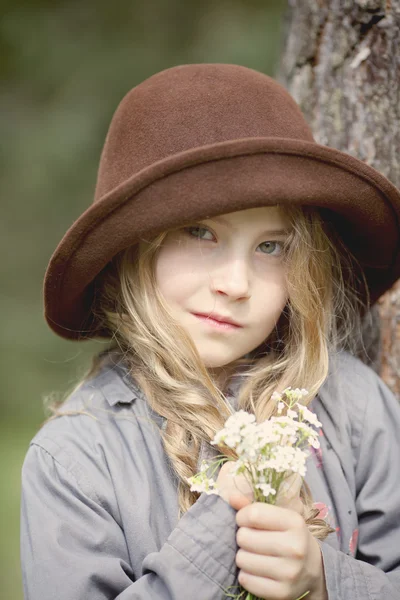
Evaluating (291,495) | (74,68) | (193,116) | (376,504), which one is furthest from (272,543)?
(74,68)

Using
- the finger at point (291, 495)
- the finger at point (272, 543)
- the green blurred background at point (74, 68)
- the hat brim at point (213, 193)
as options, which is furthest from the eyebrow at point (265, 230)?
the green blurred background at point (74, 68)

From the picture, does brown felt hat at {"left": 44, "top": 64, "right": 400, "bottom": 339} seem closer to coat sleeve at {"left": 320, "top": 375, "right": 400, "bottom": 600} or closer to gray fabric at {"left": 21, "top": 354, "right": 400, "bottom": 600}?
gray fabric at {"left": 21, "top": 354, "right": 400, "bottom": 600}

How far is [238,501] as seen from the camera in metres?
1.50

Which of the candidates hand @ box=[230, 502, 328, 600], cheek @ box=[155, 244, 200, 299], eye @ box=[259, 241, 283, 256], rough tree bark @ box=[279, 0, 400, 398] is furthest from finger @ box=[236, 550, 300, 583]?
rough tree bark @ box=[279, 0, 400, 398]

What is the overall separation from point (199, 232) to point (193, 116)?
1.04 feet

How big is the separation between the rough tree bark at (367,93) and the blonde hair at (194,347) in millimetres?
325

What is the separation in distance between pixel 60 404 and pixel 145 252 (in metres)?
0.63

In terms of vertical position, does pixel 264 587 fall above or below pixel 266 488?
below

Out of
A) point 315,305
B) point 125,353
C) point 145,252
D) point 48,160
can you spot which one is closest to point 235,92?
point 145,252

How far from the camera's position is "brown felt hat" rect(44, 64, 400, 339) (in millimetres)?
1545

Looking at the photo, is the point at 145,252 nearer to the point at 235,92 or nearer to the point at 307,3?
the point at 235,92

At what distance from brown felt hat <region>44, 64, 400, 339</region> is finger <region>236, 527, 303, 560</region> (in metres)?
0.78

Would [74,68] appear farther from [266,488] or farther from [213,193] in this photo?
[266,488]

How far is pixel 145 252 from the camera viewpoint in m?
1.80
